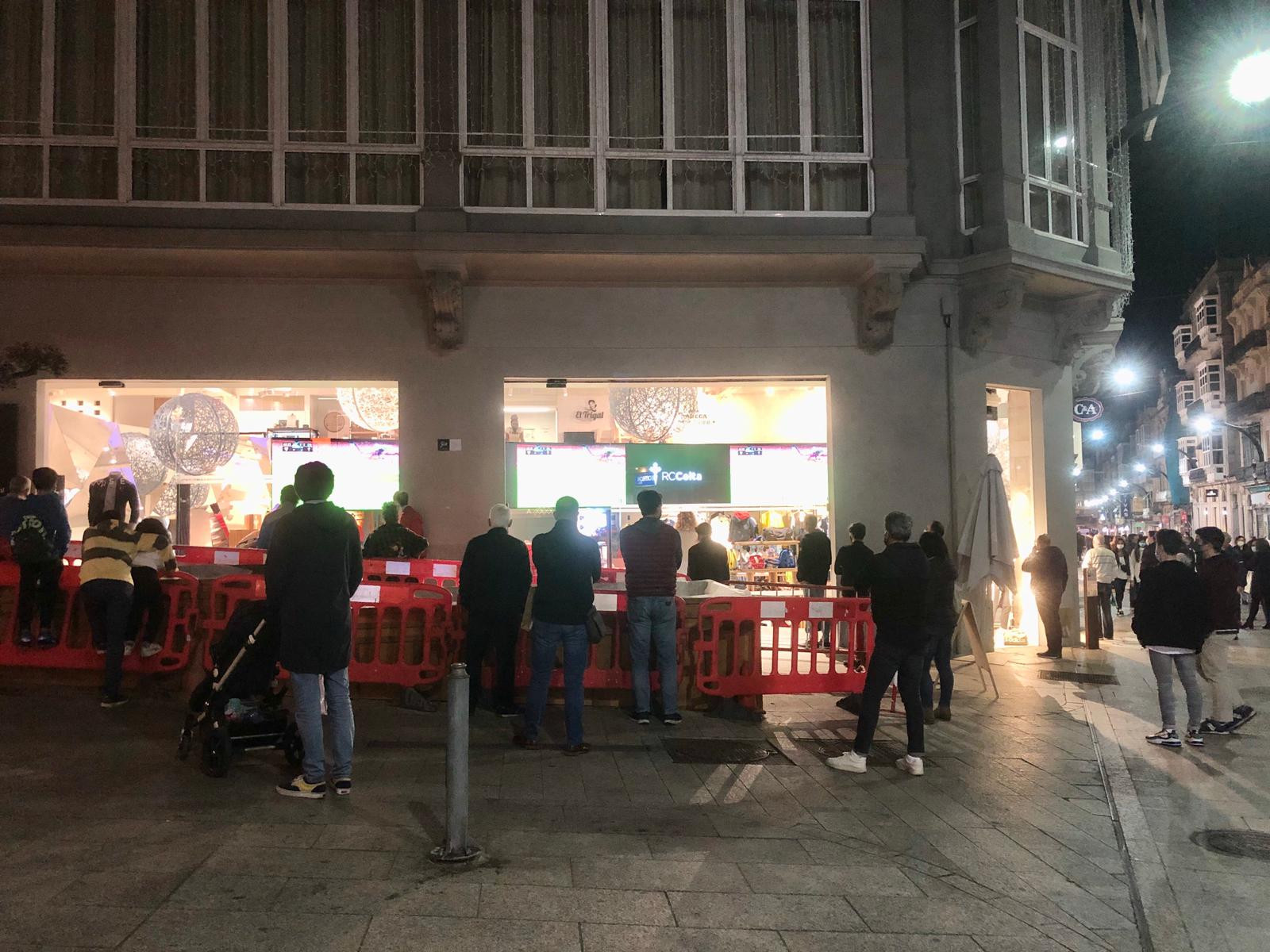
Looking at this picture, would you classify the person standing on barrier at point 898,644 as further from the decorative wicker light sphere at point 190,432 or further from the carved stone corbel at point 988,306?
the decorative wicker light sphere at point 190,432

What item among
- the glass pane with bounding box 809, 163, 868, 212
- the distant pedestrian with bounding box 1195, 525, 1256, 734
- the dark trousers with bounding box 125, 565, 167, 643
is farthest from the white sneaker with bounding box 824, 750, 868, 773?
the glass pane with bounding box 809, 163, 868, 212

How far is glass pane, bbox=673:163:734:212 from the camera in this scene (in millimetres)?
11969

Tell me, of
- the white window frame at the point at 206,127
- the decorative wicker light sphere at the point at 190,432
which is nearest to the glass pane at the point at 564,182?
the white window frame at the point at 206,127

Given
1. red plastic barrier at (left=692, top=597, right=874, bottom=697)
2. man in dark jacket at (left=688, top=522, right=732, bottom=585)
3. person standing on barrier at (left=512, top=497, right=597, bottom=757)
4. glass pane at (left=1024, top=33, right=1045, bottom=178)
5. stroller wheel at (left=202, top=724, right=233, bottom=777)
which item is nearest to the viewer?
stroller wheel at (left=202, top=724, right=233, bottom=777)

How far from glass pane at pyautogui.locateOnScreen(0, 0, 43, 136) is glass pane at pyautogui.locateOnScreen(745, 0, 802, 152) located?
8737 millimetres

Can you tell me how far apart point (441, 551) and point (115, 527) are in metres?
4.10

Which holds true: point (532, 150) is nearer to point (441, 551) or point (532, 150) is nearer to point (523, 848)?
point (441, 551)

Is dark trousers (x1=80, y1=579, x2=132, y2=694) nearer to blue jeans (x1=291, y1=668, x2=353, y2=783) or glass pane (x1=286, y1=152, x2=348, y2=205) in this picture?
blue jeans (x1=291, y1=668, x2=353, y2=783)

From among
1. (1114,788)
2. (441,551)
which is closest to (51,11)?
Answer: (441,551)

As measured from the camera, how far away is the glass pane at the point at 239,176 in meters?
11.5

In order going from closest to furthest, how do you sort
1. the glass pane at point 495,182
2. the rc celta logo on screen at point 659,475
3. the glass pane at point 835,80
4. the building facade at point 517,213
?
the building facade at point 517,213 → the glass pane at point 495,182 → the glass pane at point 835,80 → the rc celta logo on screen at point 659,475

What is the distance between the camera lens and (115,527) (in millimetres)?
8219

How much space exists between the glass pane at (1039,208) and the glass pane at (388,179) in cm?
826

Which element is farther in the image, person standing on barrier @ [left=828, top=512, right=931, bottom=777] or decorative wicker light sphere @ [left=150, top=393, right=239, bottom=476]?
decorative wicker light sphere @ [left=150, top=393, right=239, bottom=476]
